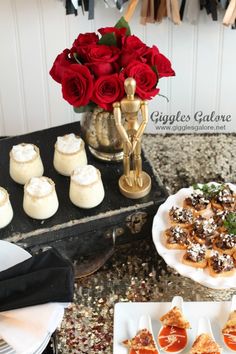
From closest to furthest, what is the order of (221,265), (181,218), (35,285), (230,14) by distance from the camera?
(35,285)
(221,265)
(181,218)
(230,14)

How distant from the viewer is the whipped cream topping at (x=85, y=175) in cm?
135

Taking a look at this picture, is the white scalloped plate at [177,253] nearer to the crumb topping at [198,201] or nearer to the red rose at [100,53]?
the crumb topping at [198,201]

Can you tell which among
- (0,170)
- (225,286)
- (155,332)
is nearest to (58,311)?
(155,332)

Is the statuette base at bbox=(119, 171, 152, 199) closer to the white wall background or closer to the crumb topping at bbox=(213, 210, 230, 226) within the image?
the crumb topping at bbox=(213, 210, 230, 226)

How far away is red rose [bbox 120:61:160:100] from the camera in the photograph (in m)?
1.33

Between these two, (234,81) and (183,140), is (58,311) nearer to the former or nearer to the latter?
(183,140)

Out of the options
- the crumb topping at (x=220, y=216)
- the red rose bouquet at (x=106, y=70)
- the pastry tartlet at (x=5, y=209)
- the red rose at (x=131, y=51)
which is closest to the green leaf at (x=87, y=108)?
the red rose bouquet at (x=106, y=70)

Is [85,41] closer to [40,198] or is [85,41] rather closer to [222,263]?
[40,198]

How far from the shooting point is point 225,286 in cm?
123

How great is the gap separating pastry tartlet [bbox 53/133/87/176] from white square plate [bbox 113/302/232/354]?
365 mm

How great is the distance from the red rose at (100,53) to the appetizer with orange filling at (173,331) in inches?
21.9

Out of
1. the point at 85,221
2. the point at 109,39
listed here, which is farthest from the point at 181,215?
the point at 109,39

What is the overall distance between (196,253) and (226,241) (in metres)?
0.07

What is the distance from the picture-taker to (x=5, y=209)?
133 centimetres
